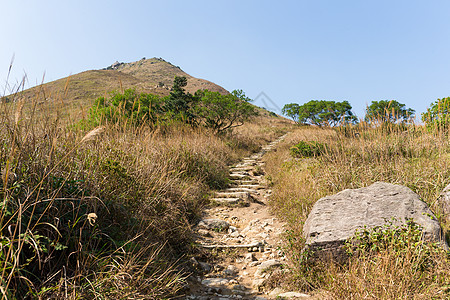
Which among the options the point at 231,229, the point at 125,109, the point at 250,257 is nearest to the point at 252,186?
the point at 231,229

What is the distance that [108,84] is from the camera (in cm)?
2427

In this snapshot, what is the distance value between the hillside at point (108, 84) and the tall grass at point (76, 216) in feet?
0.49

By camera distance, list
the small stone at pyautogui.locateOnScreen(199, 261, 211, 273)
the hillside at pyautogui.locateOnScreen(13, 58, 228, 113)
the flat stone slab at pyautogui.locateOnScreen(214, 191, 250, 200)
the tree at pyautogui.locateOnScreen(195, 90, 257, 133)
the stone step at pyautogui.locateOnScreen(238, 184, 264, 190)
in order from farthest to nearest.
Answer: the tree at pyautogui.locateOnScreen(195, 90, 257, 133) < the stone step at pyautogui.locateOnScreen(238, 184, 264, 190) < the flat stone slab at pyautogui.locateOnScreen(214, 191, 250, 200) < the small stone at pyautogui.locateOnScreen(199, 261, 211, 273) < the hillside at pyautogui.locateOnScreen(13, 58, 228, 113)

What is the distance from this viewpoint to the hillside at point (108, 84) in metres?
2.78

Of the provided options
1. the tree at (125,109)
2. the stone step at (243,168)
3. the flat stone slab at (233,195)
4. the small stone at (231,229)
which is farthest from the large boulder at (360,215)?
the stone step at (243,168)

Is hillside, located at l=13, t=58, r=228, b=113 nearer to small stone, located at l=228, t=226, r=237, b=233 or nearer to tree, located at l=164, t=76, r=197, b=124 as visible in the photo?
tree, located at l=164, t=76, r=197, b=124

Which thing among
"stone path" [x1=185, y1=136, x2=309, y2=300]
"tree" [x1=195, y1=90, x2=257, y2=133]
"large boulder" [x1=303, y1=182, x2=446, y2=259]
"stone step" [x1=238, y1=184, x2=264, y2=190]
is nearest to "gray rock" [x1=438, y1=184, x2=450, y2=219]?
"large boulder" [x1=303, y1=182, x2=446, y2=259]

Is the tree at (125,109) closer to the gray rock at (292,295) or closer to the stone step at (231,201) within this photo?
the stone step at (231,201)

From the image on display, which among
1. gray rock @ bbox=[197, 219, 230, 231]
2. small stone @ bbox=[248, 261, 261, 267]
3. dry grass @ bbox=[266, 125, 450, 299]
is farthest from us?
gray rock @ bbox=[197, 219, 230, 231]

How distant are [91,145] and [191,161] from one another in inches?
130

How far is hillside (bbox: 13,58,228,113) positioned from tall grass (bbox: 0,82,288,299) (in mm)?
149

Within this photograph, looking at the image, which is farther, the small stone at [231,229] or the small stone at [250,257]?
the small stone at [231,229]

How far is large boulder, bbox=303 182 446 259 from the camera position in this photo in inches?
115

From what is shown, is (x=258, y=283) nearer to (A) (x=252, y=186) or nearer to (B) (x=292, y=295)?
(B) (x=292, y=295)
